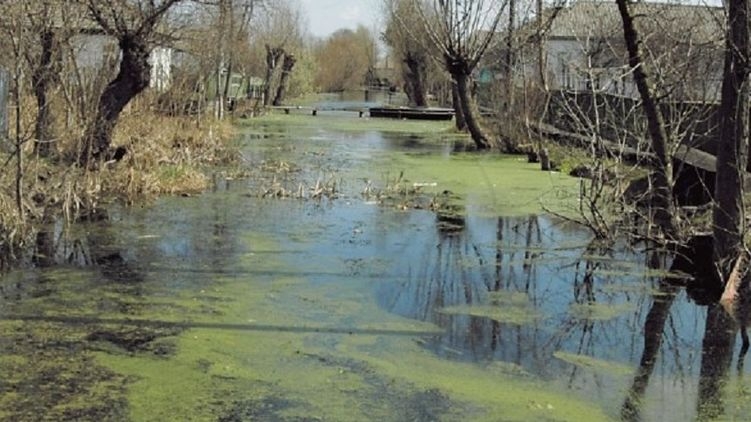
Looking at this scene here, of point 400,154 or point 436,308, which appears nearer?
point 436,308

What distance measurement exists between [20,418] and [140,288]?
2.40 meters

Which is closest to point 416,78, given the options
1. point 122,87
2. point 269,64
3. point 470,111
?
point 269,64

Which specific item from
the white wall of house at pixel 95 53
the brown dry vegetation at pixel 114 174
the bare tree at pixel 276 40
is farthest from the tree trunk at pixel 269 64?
the white wall of house at pixel 95 53

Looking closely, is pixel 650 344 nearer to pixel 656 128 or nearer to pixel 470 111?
pixel 656 128

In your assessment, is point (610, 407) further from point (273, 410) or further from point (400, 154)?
point (400, 154)

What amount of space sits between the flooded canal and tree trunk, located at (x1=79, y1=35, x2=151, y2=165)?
185 cm

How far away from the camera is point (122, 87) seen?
1140cm

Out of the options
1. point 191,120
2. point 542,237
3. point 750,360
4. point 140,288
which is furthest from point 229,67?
point 750,360

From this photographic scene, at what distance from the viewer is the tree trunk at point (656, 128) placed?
25.9ft

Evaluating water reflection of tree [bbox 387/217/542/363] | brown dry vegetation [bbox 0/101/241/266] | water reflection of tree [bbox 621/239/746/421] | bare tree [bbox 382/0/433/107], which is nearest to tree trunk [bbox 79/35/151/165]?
brown dry vegetation [bbox 0/101/241/266]

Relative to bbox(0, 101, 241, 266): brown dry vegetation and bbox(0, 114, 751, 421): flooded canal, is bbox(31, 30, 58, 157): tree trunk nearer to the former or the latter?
bbox(0, 101, 241, 266): brown dry vegetation

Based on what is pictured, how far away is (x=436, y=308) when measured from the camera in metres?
5.89

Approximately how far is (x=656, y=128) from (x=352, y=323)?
3.92 metres

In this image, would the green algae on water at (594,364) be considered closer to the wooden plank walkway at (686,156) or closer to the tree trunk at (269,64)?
the wooden plank walkway at (686,156)
